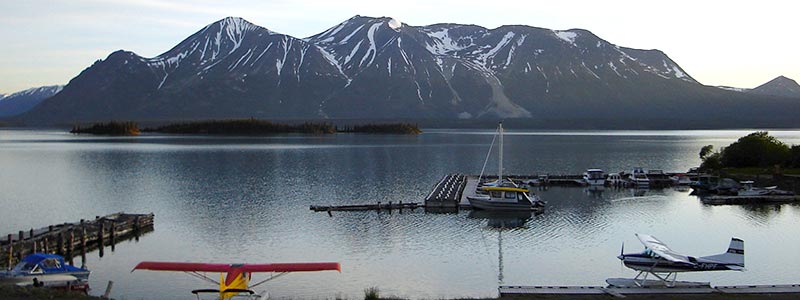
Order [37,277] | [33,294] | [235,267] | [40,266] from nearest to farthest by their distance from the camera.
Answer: [33,294] < [235,267] < [37,277] < [40,266]

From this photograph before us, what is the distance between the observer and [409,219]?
41.4 meters

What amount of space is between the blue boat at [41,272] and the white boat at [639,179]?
43639mm

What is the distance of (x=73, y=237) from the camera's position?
32.4 metres

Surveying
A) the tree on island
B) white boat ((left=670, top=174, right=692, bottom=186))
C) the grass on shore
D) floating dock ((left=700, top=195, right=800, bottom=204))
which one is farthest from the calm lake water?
→ the tree on island

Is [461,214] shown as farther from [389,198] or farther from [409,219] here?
[389,198]

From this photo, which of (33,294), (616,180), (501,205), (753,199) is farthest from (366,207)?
(33,294)

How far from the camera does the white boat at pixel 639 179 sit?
60.1m

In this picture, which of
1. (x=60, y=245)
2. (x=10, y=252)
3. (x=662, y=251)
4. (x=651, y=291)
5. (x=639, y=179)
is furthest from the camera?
(x=639, y=179)

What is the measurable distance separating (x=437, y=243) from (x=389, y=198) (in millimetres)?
17160

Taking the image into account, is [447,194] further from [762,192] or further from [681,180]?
[681,180]

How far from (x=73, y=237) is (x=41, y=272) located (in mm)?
7827

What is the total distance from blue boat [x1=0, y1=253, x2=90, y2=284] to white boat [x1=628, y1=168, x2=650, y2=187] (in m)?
43.6

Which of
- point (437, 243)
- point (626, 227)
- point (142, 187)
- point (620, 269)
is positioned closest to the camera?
point (620, 269)

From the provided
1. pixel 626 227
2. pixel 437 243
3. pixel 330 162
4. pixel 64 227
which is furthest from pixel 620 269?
pixel 330 162
